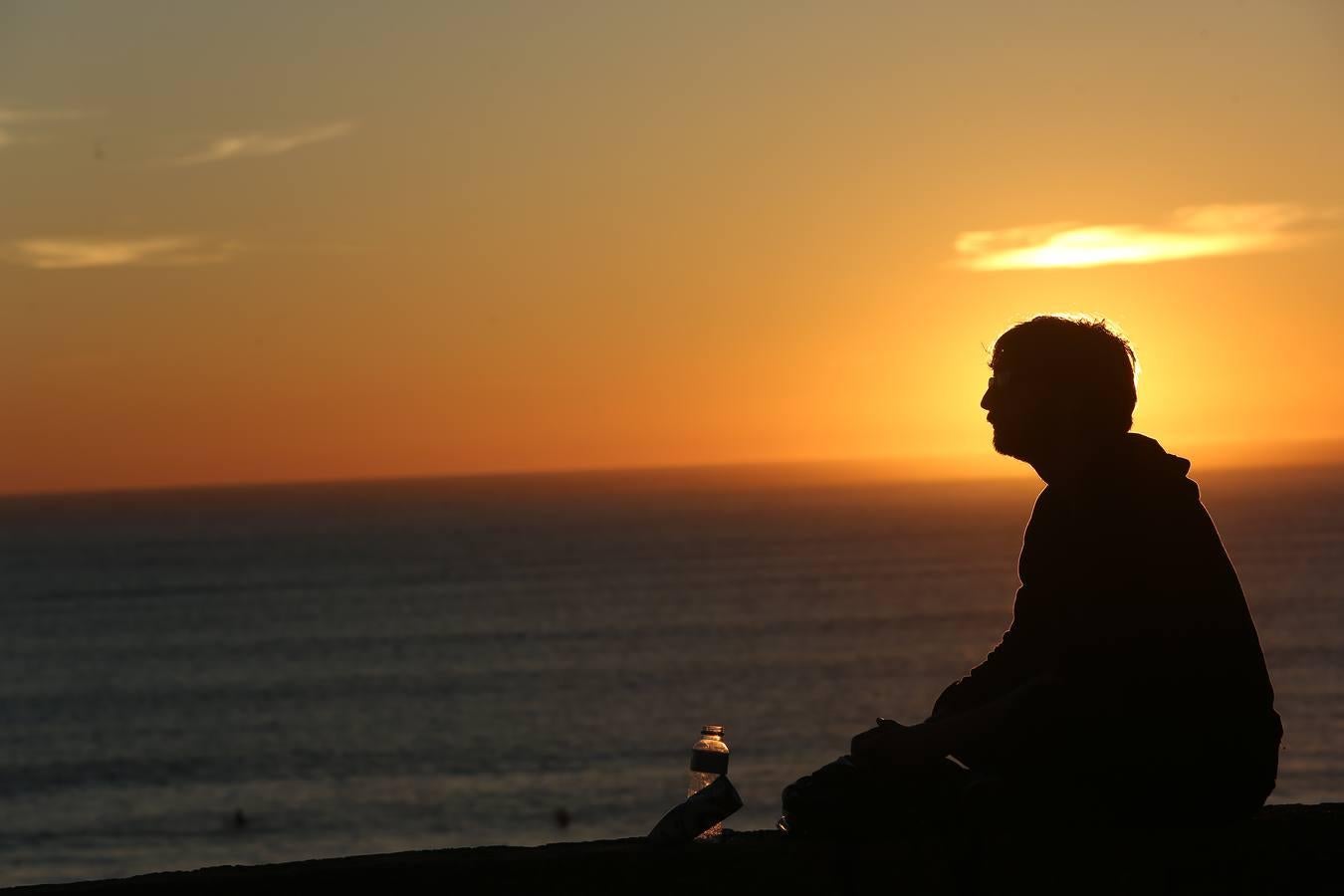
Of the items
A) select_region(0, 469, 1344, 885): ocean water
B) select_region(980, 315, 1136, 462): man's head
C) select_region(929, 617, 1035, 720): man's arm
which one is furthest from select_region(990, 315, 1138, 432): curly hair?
select_region(0, 469, 1344, 885): ocean water

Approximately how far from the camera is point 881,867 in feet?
13.2

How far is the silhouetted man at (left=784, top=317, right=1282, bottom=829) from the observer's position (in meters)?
3.47

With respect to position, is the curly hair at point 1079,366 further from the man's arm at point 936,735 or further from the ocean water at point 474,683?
the ocean water at point 474,683

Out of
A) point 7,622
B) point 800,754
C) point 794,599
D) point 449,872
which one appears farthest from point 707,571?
point 449,872

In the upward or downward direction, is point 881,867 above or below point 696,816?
below

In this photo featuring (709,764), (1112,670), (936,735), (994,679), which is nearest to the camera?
(1112,670)

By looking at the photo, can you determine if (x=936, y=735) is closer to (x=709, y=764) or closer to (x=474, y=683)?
(x=709, y=764)

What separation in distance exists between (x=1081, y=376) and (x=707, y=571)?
14377 cm

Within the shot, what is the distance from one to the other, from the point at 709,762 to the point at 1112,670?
1370 mm

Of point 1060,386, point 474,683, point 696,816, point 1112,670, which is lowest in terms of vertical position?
point 474,683

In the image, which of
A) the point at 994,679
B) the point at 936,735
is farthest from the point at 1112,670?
the point at 994,679

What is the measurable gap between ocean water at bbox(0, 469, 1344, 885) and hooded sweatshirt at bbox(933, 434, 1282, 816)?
157ft

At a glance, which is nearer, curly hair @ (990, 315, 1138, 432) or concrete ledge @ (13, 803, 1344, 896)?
curly hair @ (990, 315, 1138, 432)

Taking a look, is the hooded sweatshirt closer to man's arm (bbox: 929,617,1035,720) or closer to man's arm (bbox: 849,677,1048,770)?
man's arm (bbox: 849,677,1048,770)
